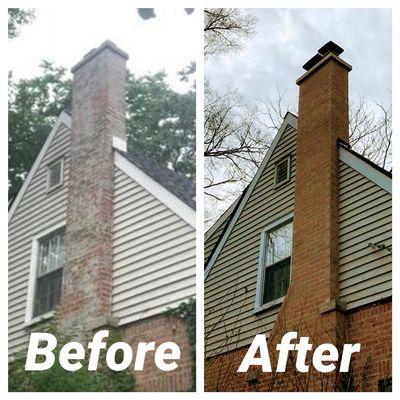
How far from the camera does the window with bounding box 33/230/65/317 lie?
5918 mm

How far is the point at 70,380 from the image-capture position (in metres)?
4.92

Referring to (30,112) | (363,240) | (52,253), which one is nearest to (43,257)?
(52,253)

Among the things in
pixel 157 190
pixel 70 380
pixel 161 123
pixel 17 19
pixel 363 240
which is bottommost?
pixel 70 380

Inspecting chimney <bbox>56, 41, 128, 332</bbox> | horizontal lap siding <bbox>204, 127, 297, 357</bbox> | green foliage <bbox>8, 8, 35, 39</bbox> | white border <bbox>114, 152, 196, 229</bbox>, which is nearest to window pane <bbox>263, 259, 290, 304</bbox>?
horizontal lap siding <bbox>204, 127, 297, 357</bbox>

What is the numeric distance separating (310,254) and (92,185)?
79.5 inches

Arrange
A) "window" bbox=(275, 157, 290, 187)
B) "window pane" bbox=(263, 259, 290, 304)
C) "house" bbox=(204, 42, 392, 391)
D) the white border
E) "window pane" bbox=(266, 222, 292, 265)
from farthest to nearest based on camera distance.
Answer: "window" bbox=(275, 157, 290, 187) < "window pane" bbox=(266, 222, 292, 265) < "window pane" bbox=(263, 259, 290, 304) < the white border < "house" bbox=(204, 42, 392, 391)

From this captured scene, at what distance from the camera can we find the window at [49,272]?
592cm

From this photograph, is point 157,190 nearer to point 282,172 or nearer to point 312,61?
point 282,172

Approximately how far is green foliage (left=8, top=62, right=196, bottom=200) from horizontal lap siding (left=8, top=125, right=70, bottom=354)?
0.14 metres

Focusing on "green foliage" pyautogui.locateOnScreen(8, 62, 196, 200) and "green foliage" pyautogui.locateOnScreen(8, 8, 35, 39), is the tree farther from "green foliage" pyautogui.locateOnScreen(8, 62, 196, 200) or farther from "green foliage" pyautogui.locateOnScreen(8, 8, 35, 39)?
"green foliage" pyautogui.locateOnScreen(8, 8, 35, 39)

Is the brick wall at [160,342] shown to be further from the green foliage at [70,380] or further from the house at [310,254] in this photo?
the house at [310,254]

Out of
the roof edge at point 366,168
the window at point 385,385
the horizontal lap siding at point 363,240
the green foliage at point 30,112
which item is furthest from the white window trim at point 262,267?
the green foliage at point 30,112
